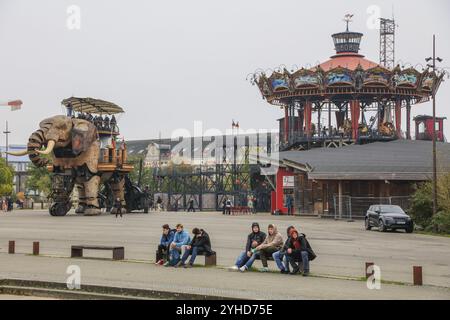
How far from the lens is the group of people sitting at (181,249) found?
18.5 metres

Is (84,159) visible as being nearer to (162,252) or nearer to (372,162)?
(372,162)

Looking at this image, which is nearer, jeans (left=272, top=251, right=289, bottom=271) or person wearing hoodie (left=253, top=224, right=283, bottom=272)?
jeans (left=272, top=251, right=289, bottom=271)

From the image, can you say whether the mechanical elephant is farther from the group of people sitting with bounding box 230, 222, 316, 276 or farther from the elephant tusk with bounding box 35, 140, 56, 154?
the group of people sitting with bounding box 230, 222, 316, 276

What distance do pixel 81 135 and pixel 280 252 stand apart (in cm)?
3148

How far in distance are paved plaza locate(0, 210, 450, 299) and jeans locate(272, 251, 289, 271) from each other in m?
0.32

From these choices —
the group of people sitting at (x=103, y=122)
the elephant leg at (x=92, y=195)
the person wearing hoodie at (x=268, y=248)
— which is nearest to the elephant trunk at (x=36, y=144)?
the elephant leg at (x=92, y=195)

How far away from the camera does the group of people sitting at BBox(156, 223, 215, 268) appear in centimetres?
1850

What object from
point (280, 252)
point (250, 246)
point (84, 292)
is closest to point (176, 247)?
point (250, 246)

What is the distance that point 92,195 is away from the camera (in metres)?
48.9

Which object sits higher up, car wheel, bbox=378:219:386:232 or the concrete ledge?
car wheel, bbox=378:219:386:232

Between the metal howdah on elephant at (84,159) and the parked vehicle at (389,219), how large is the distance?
62.9ft

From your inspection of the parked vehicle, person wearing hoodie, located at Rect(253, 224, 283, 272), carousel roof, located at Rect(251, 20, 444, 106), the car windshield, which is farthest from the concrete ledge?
carousel roof, located at Rect(251, 20, 444, 106)

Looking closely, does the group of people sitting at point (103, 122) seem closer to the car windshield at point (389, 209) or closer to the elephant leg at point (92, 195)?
the elephant leg at point (92, 195)

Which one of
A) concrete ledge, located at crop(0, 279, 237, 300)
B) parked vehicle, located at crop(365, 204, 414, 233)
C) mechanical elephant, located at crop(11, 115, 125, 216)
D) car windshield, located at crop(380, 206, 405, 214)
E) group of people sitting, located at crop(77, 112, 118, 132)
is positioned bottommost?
concrete ledge, located at crop(0, 279, 237, 300)
